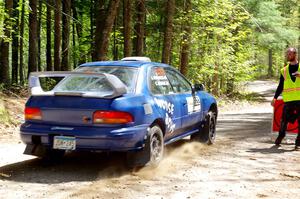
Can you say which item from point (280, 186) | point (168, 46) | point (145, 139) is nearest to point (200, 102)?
point (145, 139)

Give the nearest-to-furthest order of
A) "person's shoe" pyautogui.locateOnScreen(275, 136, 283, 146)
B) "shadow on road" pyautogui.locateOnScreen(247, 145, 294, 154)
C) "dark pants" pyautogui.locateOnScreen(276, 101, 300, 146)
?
"shadow on road" pyautogui.locateOnScreen(247, 145, 294, 154), "dark pants" pyautogui.locateOnScreen(276, 101, 300, 146), "person's shoe" pyautogui.locateOnScreen(275, 136, 283, 146)

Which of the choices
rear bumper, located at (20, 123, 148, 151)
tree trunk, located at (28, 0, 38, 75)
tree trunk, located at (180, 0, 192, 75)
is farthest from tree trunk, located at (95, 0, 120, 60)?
rear bumper, located at (20, 123, 148, 151)

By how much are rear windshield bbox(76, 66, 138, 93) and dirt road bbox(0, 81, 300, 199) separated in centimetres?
132

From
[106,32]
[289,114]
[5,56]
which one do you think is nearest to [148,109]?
[289,114]

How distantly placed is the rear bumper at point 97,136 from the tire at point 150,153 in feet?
0.41

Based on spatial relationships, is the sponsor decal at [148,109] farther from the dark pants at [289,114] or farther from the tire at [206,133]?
the dark pants at [289,114]

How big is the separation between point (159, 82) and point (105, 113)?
1589mm

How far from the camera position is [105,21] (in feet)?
48.2

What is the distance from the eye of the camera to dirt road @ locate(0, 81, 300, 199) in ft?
18.3

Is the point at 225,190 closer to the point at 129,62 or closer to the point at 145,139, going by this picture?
the point at 145,139

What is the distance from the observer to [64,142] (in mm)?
6391

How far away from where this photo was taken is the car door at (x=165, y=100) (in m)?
7.19

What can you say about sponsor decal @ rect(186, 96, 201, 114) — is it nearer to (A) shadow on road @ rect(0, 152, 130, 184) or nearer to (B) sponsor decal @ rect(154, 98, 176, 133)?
(B) sponsor decal @ rect(154, 98, 176, 133)

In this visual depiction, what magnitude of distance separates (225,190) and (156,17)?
21.1m
